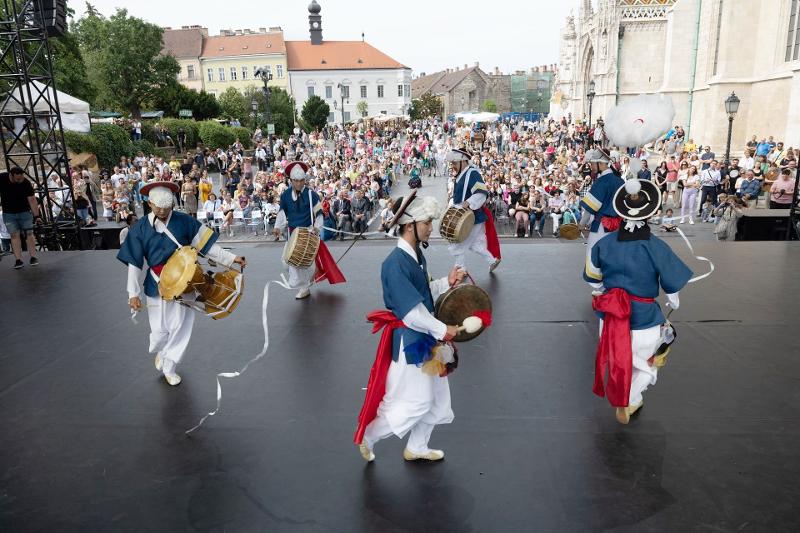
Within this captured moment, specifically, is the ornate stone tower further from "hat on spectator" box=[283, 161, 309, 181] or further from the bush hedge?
"hat on spectator" box=[283, 161, 309, 181]

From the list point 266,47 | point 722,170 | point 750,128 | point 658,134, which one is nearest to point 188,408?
point 658,134

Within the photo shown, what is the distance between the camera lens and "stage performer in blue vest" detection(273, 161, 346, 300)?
694 centimetres

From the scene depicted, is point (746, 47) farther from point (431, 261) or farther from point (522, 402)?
point (522, 402)

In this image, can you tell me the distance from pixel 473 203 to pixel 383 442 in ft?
13.3

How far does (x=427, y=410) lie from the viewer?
343 centimetres

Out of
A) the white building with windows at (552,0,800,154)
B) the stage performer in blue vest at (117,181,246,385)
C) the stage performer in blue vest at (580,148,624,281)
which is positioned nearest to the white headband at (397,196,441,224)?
the stage performer in blue vest at (117,181,246,385)

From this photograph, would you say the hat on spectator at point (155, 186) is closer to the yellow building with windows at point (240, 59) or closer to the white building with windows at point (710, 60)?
the white building with windows at point (710, 60)

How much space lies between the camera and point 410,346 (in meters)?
3.30

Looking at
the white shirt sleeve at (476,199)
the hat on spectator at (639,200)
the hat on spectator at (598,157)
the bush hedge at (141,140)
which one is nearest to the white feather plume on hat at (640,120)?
the hat on spectator at (598,157)

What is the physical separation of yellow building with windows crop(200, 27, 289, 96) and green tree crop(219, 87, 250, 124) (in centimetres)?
2554

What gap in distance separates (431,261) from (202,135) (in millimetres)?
29473

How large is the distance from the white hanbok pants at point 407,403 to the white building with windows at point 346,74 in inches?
2955

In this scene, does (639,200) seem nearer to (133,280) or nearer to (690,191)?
(133,280)

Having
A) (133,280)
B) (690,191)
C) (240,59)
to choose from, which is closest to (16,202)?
(133,280)
